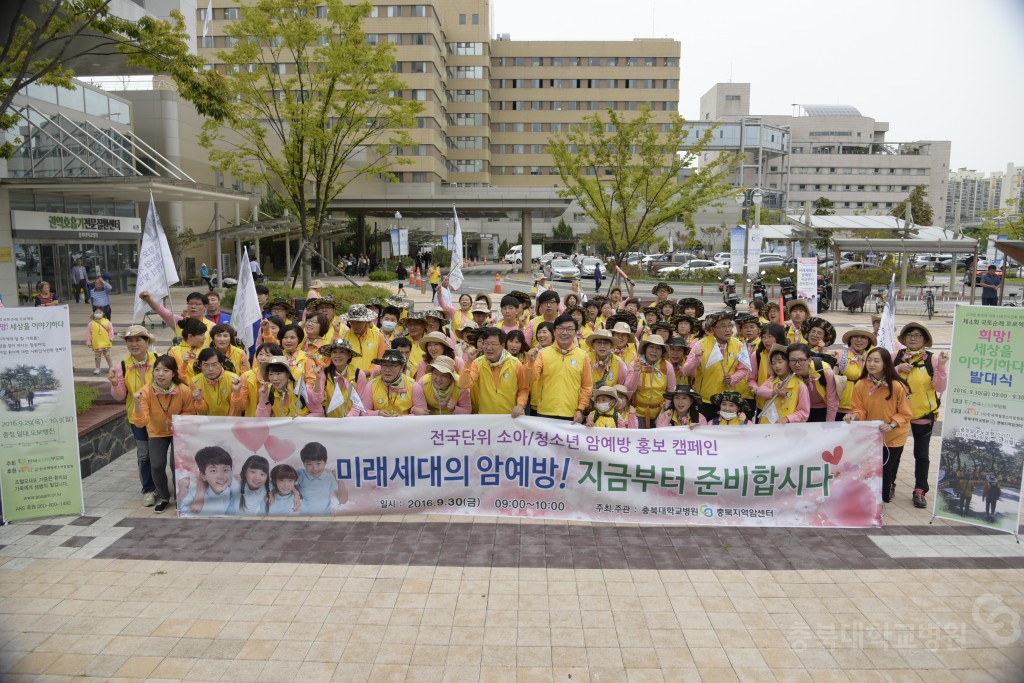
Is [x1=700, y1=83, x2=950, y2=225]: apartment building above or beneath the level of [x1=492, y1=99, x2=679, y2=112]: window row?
beneath

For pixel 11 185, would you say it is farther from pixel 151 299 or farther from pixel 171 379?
pixel 171 379

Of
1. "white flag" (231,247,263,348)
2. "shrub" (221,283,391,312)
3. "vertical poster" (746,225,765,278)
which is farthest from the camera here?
"vertical poster" (746,225,765,278)

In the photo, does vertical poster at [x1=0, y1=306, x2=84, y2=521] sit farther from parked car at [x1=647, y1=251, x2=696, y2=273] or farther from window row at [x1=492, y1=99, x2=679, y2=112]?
window row at [x1=492, y1=99, x2=679, y2=112]

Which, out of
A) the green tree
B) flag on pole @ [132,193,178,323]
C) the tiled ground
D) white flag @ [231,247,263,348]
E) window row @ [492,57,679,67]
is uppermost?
window row @ [492,57,679,67]

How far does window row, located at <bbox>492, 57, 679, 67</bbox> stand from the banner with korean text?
72758 mm

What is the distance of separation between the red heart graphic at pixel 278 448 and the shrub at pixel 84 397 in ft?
11.2

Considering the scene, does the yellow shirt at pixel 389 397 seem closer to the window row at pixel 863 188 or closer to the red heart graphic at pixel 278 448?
the red heart graphic at pixel 278 448

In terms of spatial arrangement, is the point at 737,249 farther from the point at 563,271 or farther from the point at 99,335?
the point at 99,335

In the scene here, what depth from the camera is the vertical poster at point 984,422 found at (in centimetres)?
618

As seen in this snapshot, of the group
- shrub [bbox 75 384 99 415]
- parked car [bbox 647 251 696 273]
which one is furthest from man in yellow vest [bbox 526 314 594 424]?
parked car [bbox 647 251 696 273]

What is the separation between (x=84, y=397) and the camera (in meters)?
8.80

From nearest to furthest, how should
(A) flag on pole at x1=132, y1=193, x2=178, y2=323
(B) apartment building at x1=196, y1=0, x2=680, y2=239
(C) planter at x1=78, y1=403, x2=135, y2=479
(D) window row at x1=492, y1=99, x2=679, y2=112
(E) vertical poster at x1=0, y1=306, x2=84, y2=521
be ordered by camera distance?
1. (E) vertical poster at x1=0, y1=306, x2=84, y2=521
2. (C) planter at x1=78, y1=403, x2=135, y2=479
3. (A) flag on pole at x1=132, y1=193, x2=178, y2=323
4. (B) apartment building at x1=196, y1=0, x2=680, y2=239
5. (D) window row at x1=492, y1=99, x2=679, y2=112

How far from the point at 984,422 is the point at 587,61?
7282cm

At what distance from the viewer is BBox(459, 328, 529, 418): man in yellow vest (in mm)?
6703
